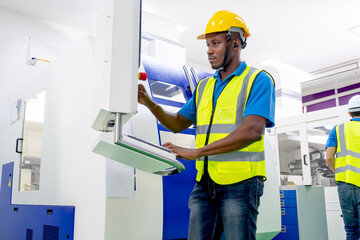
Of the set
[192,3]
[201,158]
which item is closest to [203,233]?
[201,158]

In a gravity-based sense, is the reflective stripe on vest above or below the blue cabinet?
above

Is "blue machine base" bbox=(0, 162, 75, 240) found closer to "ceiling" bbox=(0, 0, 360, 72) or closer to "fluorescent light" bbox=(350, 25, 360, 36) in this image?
"ceiling" bbox=(0, 0, 360, 72)

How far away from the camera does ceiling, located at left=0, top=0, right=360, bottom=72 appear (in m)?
5.11

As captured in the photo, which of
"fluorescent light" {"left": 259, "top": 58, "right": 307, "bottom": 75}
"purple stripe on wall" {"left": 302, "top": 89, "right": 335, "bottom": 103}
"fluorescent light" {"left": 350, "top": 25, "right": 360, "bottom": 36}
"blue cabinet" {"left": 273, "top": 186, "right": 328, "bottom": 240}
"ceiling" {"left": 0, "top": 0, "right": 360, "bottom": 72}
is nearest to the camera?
"blue cabinet" {"left": 273, "top": 186, "right": 328, "bottom": 240}

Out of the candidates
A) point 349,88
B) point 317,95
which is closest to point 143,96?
point 349,88

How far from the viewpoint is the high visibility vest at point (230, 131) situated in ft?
4.71

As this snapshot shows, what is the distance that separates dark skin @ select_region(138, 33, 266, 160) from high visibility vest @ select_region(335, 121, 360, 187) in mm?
2514

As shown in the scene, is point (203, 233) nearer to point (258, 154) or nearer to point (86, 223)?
point (258, 154)

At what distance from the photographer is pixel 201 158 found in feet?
5.10

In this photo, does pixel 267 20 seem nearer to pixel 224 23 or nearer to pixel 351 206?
pixel 351 206

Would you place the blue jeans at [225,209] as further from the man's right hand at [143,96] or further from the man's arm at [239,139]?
the man's right hand at [143,96]

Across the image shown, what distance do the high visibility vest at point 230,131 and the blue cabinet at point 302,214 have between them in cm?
296

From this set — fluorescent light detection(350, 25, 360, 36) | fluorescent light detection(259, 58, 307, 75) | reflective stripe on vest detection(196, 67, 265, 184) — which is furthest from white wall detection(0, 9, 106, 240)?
fluorescent light detection(350, 25, 360, 36)

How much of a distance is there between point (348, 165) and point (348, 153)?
0.13 metres
